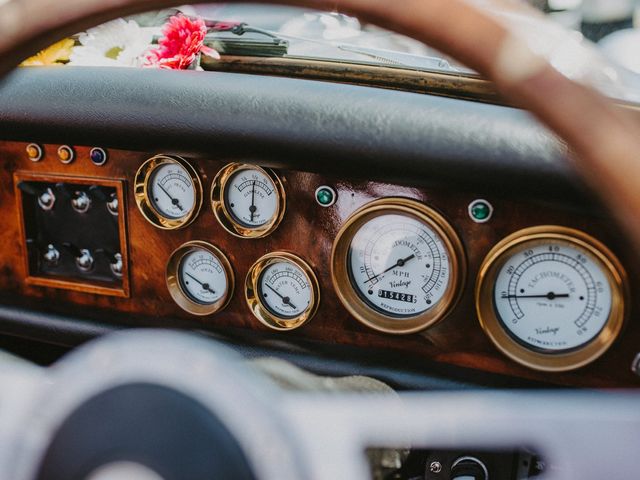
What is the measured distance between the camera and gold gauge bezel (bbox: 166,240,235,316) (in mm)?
1495

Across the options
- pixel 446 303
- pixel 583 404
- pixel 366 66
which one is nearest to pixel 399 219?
pixel 446 303

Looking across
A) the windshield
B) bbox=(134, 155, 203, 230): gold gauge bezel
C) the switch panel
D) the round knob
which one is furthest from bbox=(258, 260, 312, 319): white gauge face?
the windshield

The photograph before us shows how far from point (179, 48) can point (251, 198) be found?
554mm

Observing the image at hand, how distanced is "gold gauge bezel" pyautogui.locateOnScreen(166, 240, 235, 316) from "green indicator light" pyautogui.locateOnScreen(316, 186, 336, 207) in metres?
0.29

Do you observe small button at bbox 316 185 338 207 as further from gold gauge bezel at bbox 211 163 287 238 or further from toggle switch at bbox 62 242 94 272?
toggle switch at bbox 62 242 94 272

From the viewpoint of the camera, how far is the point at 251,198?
146 centimetres

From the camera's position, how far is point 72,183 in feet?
5.24

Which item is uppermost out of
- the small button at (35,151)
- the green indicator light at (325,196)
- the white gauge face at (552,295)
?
the small button at (35,151)

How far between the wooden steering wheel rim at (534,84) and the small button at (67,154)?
101 centimetres

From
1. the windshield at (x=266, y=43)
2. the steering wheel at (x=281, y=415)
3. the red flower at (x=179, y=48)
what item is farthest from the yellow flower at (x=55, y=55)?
the steering wheel at (x=281, y=415)

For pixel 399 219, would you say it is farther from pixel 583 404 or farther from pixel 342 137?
pixel 583 404

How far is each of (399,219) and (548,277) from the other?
31 centimetres

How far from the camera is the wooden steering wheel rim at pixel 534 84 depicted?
0.59 meters

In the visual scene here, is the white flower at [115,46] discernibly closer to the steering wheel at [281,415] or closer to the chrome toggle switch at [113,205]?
the chrome toggle switch at [113,205]
